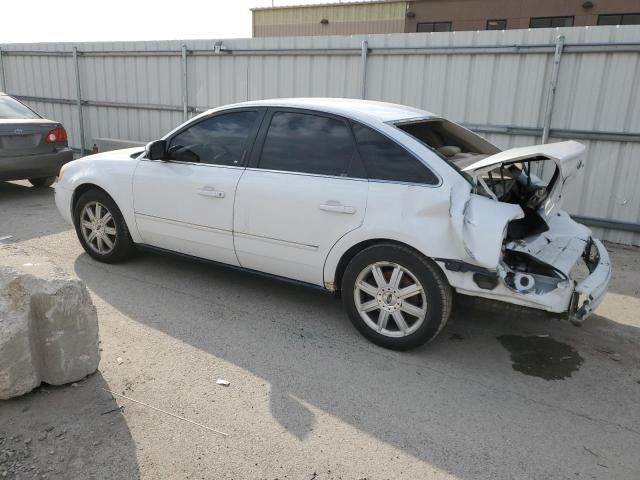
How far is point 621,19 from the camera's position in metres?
19.1

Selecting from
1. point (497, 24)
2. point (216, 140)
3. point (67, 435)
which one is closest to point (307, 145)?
point (216, 140)

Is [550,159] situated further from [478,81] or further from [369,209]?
[478,81]

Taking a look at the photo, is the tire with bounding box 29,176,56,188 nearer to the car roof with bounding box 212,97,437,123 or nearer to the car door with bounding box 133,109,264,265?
the car door with bounding box 133,109,264,265

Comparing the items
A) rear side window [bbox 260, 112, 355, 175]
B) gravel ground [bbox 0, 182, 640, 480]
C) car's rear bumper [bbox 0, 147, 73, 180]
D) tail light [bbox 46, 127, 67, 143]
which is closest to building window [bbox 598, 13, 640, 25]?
gravel ground [bbox 0, 182, 640, 480]

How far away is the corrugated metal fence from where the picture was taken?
6762mm

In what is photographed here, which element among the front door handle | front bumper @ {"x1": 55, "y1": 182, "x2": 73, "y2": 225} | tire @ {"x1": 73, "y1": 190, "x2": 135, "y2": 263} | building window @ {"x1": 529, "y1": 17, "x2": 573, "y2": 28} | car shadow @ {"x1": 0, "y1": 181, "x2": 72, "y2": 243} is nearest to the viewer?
the front door handle

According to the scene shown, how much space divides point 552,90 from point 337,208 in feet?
15.0

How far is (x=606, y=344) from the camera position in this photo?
13.7 ft

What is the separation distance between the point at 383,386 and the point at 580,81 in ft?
17.8

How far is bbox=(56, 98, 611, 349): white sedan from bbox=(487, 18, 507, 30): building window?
59.8 feet

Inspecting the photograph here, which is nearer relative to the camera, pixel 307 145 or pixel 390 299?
pixel 390 299

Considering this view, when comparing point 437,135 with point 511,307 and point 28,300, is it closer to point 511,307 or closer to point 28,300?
point 511,307

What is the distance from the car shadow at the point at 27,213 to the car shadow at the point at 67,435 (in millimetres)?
3750

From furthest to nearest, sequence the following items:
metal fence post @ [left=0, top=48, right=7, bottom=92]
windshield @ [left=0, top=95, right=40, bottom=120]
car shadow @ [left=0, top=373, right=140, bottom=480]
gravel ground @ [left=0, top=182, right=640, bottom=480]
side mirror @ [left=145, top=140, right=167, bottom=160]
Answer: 1. metal fence post @ [left=0, top=48, right=7, bottom=92]
2. windshield @ [left=0, top=95, right=40, bottom=120]
3. side mirror @ [left=145, top=140, right=167, bottom=160]
4. gravel ground @ [left=0, top=182, right=640, bottom=480]
5. car shadow @ [left=0, top=373, right=140, bottom=480]
